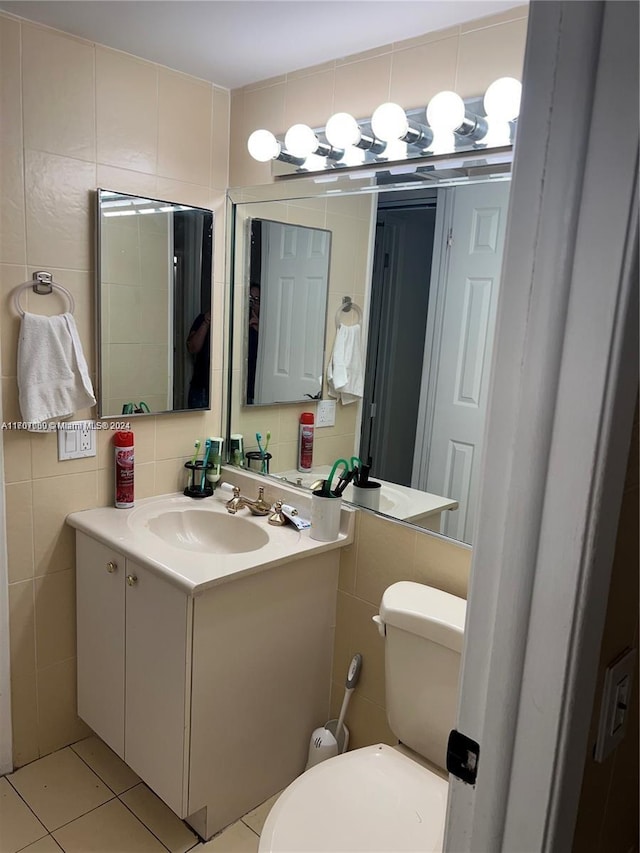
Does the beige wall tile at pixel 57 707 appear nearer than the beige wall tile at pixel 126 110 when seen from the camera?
No

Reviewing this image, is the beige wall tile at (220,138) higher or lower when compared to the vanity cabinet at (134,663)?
higher

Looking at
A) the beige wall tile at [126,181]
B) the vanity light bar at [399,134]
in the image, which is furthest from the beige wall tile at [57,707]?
the vanity light bar at [399,134]

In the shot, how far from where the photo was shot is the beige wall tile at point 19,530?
1859 mm

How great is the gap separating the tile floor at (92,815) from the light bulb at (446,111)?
1.96 metres

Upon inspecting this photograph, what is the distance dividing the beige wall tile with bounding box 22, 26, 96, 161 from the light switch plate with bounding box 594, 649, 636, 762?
5.97 ft

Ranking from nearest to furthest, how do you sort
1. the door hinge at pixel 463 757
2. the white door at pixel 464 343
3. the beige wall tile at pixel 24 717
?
the door hinge at pixel 463 757 → the white door at pixel 464 343 → the beige wall tile at pixel 24 717

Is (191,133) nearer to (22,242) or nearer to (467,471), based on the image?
(22,242)

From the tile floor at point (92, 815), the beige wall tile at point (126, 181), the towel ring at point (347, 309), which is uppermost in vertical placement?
the beige wall tile at point (126, 181)

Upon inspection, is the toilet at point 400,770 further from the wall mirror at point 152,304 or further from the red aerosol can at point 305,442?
the wall mirror at point 152,304

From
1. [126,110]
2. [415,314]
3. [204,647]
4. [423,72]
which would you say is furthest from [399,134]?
[204,647]

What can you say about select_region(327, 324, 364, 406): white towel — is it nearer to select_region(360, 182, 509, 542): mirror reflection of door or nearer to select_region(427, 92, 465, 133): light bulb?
select_region(360, 182, 509, 542): mirror reflection of door

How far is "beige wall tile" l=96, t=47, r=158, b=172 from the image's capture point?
1852mm

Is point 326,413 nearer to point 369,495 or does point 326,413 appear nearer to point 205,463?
point 369,495

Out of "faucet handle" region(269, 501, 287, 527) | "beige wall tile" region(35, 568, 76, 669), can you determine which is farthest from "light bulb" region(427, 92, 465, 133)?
"beige wall tile" region(35, 568, 76, 669)
